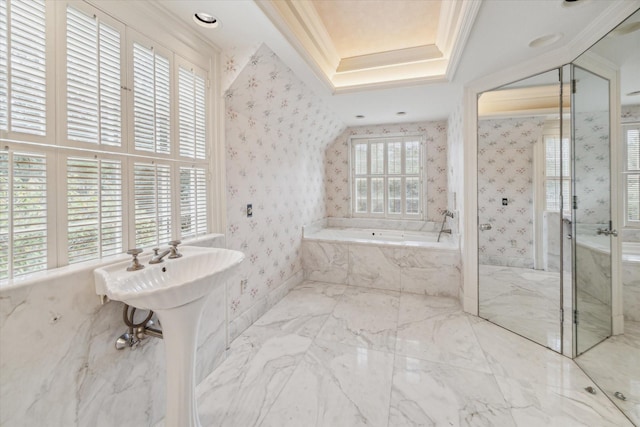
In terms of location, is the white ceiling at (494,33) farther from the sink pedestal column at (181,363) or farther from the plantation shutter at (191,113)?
the sink pedestal column at (181,363)

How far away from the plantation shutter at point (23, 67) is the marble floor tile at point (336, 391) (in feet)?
5.41

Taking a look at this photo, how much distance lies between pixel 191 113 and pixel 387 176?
3.10m

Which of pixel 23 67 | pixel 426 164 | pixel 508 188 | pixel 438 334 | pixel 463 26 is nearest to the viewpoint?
pixel 23 67

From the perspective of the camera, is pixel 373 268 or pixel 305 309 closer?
pixel 305 309

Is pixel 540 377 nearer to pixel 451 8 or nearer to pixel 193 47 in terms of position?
pixel 451 8

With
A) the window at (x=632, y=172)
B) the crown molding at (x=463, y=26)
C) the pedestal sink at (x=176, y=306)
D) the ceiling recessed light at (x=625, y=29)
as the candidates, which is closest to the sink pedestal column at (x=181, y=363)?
the pedestal sink at (x=176, y=306)

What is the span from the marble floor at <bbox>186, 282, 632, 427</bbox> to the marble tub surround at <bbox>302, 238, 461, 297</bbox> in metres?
0.49

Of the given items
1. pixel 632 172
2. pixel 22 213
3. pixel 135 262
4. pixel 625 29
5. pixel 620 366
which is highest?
pixel 625 29

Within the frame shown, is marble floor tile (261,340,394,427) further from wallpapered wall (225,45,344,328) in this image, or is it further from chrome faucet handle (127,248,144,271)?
chrome faucet handle (127,248,144,271)

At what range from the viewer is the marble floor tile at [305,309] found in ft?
7.14

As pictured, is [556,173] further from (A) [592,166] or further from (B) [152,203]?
(B) [152,203]

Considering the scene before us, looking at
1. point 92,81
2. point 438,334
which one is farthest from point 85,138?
point 438,334

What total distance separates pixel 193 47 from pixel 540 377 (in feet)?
9.79

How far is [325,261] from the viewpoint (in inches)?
126
